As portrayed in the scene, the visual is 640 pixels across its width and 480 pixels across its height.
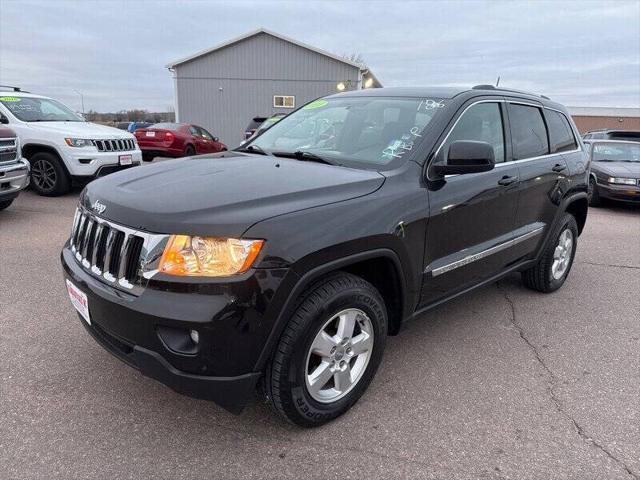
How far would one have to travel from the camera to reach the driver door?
2.99 meters

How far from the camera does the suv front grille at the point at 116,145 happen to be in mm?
8570

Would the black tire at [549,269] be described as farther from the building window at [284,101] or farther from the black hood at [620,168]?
the building window at [284,101]

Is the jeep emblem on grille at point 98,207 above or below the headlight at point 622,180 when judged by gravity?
above

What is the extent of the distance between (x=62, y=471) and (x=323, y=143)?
2.38m

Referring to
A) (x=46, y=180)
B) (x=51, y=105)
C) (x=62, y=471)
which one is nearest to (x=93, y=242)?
(x=62, y=471)

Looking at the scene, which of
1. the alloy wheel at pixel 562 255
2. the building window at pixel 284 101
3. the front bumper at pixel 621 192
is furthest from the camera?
the building window at pixel 284 101

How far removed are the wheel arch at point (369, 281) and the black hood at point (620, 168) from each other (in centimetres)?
895

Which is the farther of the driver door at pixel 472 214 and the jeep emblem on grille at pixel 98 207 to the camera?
the driver door at pixel 472 214

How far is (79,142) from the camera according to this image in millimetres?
8289

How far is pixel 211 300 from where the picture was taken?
2.07 metres

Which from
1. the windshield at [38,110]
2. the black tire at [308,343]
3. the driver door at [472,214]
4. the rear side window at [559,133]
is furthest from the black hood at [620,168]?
the windshield at [38,110]

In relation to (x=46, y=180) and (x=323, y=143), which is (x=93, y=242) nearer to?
(x=323, y=143)

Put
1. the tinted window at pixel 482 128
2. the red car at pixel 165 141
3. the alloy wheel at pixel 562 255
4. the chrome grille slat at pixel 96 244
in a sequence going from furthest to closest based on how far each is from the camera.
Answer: the red car at pixel 165 141 → the alloy wheel at pixel 562 255 → the tinted window at pixel 482 128 → the chrome grille slat at pixel 96 244

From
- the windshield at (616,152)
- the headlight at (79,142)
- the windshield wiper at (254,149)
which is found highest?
the windshield wiper at (254,149)
